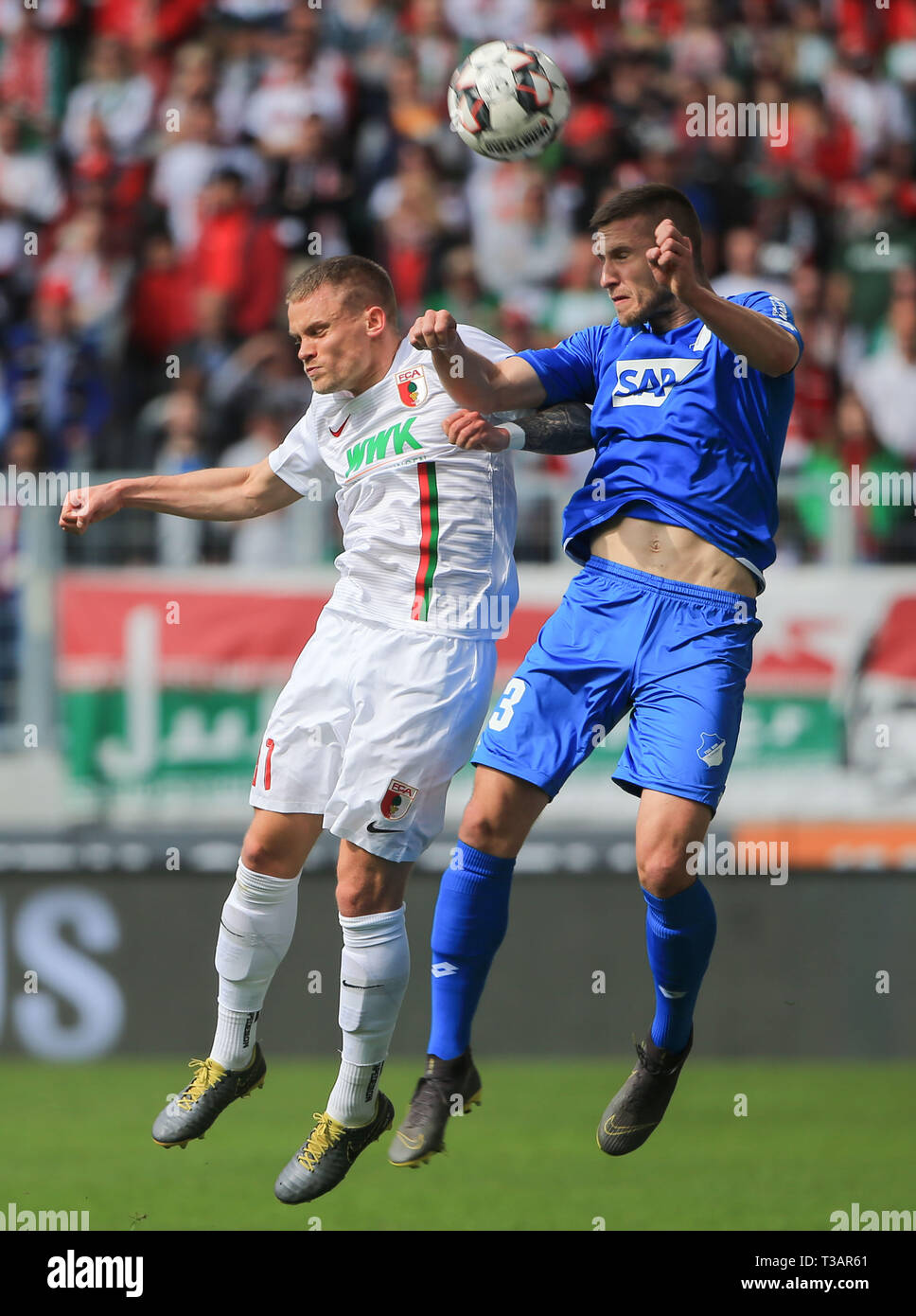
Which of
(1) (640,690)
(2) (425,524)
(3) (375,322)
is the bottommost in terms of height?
(1) (640,690)

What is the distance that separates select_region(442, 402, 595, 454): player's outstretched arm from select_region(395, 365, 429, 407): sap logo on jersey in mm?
128

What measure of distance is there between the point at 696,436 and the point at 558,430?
0.46 metres

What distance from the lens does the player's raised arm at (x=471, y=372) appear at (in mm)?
4816

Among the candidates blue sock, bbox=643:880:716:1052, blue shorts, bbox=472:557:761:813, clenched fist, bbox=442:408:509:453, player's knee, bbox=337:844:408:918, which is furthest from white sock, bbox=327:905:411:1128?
clenched fist, bbox=442:408:509:453

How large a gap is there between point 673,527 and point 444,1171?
508 cm

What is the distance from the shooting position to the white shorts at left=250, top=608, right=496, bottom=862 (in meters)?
5.25

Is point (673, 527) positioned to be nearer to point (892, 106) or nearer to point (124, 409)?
point (124, 409)

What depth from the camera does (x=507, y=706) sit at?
17.4ft

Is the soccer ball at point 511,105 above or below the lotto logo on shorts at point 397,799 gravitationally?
above
